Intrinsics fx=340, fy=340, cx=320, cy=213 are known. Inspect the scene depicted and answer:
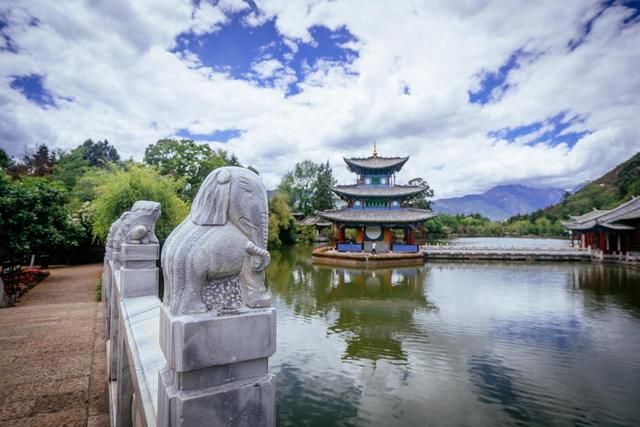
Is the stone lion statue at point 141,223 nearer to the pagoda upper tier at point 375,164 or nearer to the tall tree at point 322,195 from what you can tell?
the pagoda upper tier at point 375,164

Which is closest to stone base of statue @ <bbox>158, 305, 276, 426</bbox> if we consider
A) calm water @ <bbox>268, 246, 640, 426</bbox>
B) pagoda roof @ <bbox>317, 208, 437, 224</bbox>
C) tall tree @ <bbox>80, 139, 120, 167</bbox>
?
calm water @ <bbox>268, 246, 640, 426</bbox>

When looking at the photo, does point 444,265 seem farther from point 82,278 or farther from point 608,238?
point 82,278

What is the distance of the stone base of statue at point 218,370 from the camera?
1.30 meters

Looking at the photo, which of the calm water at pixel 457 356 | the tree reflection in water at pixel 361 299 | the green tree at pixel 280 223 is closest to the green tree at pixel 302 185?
the green tree at pixel 280 223

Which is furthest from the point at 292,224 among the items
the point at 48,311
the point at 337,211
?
the point at 48,311

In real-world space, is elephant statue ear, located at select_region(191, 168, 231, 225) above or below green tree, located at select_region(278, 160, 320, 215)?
below

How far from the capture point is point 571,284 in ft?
43.5

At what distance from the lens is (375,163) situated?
78.0 feet

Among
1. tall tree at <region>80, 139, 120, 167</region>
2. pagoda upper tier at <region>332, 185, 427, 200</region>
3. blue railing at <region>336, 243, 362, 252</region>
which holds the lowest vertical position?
blue railing at <region>336, 243, 362, 252</region>

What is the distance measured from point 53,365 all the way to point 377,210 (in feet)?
65.8

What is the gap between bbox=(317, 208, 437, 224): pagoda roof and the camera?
21.4 meters

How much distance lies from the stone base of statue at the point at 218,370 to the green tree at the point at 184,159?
2026 centimetres

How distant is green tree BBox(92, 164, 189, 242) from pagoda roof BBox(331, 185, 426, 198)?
11528mm

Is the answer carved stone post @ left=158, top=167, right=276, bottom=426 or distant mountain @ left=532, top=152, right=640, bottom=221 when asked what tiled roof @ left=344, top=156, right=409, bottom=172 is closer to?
carved stone post @ left=158, top=167, right=276, bottom=426
